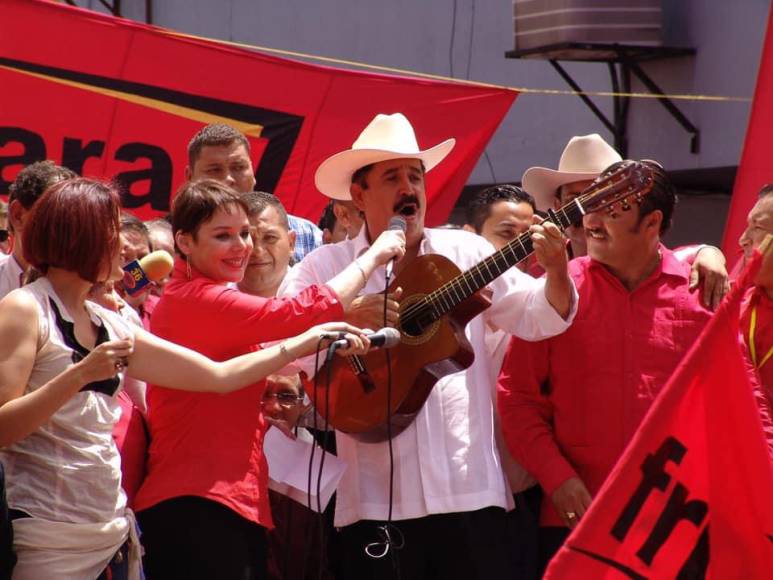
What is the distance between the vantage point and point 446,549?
4980mm

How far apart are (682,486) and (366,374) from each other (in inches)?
59.3

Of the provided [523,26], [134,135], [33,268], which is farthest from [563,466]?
[523,26]

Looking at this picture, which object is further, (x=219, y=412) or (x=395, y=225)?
(x=395, y=225)

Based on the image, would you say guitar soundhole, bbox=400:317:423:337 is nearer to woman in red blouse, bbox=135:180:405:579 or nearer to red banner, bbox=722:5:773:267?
woman in red blouse, bbox=135:180:405:579

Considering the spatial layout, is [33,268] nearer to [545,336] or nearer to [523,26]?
[545,336]

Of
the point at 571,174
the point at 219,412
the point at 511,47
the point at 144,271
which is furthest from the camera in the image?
the point at 511,47

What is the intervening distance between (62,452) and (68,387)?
10.8 inches

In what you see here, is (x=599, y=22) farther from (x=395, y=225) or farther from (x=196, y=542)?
(x=196, y=542)

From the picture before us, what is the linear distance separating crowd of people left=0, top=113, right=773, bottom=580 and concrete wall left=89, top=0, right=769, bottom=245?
6.46 meters

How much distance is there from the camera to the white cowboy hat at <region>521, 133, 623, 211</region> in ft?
19.2

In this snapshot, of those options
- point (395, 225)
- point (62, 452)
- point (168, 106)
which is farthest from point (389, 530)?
point (168, 106)

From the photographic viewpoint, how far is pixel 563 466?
509 centimetres

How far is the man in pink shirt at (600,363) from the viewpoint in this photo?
201 inches

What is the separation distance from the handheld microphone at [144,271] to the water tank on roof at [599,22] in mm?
7044
